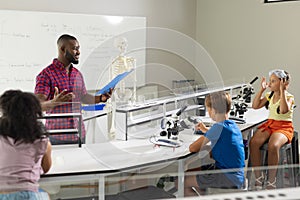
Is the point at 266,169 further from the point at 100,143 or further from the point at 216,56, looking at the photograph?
the point at 216,56

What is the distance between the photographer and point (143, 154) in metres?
1.93

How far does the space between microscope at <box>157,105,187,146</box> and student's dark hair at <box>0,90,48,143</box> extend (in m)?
1.00

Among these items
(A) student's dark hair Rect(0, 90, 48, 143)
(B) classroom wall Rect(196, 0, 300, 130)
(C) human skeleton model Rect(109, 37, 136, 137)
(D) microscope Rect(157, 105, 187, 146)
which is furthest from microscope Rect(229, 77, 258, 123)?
(A) student's dark hair Rect(0, 90, 48, 143)

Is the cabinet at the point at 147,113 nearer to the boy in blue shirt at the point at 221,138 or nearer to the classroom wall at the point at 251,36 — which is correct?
the boy in blue shirt at the point at 221,138

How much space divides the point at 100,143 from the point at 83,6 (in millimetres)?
3002

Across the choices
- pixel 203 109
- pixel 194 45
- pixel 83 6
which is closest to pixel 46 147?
pixel 194 45

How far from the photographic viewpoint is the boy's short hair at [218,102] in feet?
7.61

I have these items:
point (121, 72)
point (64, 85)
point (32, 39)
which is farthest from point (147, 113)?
point (32, 39)

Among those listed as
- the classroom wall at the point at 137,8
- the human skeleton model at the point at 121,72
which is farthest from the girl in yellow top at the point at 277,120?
the classroom wall at the point at 137,8

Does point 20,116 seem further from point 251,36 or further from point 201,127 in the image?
point 251,36

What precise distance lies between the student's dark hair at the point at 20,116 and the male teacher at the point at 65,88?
1.89 ft

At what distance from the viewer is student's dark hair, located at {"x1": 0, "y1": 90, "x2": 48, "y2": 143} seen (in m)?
1.23

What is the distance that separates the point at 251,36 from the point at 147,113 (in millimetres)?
3598

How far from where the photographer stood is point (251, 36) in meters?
5.39
